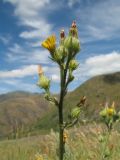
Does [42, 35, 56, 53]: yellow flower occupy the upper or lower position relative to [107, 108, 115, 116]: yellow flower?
upper

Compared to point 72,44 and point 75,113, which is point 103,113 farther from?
point 72,44

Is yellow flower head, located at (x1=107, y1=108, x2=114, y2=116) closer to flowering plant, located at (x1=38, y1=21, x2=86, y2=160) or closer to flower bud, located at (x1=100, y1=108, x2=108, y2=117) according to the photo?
flower bud, located at (x1=100, y1=108, x2=108, y2=117)

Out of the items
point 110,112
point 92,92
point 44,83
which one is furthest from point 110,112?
point 92,92

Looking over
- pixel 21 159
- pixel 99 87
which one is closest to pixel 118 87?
pixel 99 87

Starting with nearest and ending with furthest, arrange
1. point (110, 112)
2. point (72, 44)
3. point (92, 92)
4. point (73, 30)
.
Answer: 1. point (72, 44)
2. point (73, 30)
3. point (110, 112)
4. point (92, 92)

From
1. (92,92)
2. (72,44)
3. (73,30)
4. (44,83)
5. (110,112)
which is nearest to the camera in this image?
(72,44)

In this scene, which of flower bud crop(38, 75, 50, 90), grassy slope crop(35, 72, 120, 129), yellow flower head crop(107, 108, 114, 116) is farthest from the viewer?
grassy slope crop(35, 72, 120, 129)

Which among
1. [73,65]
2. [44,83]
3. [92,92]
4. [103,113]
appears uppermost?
[92,92]

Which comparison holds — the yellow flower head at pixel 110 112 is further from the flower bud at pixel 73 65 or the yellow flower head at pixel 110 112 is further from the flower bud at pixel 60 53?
the flower bud at pixel 60 53

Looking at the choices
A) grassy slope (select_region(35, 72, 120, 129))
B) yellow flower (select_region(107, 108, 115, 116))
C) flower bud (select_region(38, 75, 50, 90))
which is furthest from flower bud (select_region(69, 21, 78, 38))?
grassy slope (select_region(35, 72, 120, 129))

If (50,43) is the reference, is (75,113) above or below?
below

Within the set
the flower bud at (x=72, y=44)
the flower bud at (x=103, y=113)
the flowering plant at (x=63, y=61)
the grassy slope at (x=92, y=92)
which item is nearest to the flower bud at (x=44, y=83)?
the flowering plant at (x=63, y=61)
